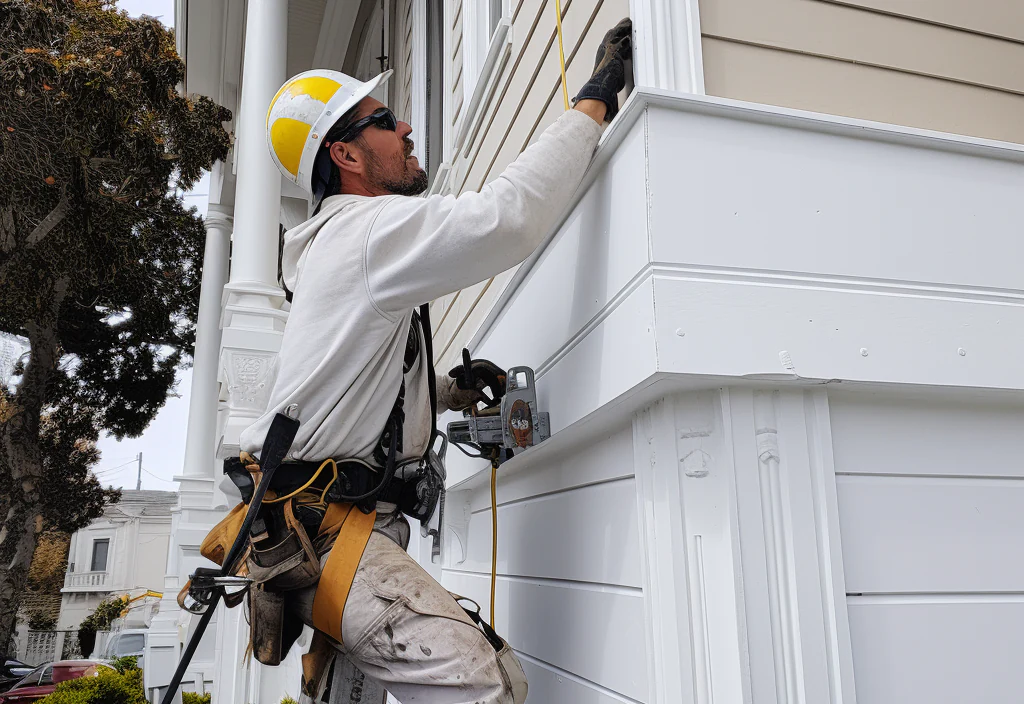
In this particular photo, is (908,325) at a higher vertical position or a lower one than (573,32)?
lower

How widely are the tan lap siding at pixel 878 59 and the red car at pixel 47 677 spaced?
18.6m

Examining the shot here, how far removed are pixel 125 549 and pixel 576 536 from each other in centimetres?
4232

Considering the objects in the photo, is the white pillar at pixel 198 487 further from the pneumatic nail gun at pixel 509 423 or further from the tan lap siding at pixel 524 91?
the pneumatic nail gun at pixel 509 423

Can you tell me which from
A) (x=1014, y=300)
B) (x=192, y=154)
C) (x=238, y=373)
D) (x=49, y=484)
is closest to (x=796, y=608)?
(x=1014, y=300)

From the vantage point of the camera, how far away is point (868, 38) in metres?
1.94

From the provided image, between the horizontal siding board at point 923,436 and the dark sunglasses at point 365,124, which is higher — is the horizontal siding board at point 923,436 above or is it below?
below

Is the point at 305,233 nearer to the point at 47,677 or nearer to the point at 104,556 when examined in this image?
the point at 47,677

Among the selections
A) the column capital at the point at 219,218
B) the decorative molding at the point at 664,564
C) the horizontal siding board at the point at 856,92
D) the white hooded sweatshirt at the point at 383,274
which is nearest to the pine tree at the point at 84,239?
the column capital at the point at 219,218

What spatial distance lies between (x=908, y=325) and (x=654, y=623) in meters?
0.81

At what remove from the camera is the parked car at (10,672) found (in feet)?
60.0

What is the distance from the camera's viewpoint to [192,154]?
14.5 metres

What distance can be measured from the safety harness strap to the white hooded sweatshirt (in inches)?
7.9

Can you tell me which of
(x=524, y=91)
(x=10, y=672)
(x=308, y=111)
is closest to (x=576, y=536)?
(x=308, y=111)

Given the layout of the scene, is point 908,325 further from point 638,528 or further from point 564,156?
point 564,156
